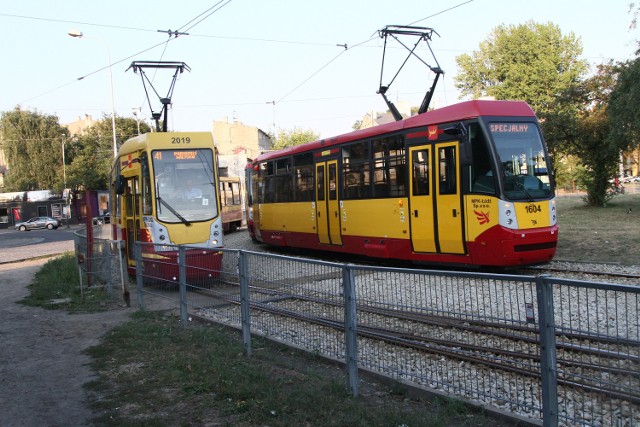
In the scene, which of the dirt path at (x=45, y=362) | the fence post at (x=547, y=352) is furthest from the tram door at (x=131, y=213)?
the fence post at (x=547, y=352)

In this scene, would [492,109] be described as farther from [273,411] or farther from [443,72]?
[273,411]

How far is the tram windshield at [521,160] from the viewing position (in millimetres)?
11055

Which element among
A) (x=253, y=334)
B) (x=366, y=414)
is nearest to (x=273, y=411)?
(x=366, y=414)

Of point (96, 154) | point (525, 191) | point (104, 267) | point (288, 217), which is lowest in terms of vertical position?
point (104, 267)

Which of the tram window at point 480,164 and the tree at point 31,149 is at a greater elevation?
the tree at point 31,149

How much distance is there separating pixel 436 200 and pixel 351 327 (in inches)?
285

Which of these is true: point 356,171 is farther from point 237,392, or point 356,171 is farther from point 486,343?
point 486,343

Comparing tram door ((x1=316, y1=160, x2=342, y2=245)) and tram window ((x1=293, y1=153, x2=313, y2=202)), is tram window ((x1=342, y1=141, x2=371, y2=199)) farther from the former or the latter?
tram window ((x1=293, y1=153, x2=313, y2=202))

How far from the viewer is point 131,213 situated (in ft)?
46.3

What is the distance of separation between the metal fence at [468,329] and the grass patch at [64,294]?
550 centimetres

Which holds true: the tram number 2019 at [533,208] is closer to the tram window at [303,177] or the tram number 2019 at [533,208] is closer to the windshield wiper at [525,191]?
the windshield wiper at [525,191]

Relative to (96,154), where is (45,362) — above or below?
below

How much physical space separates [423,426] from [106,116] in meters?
74.1

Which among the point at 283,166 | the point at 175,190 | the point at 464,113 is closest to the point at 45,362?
the point at 175,190
